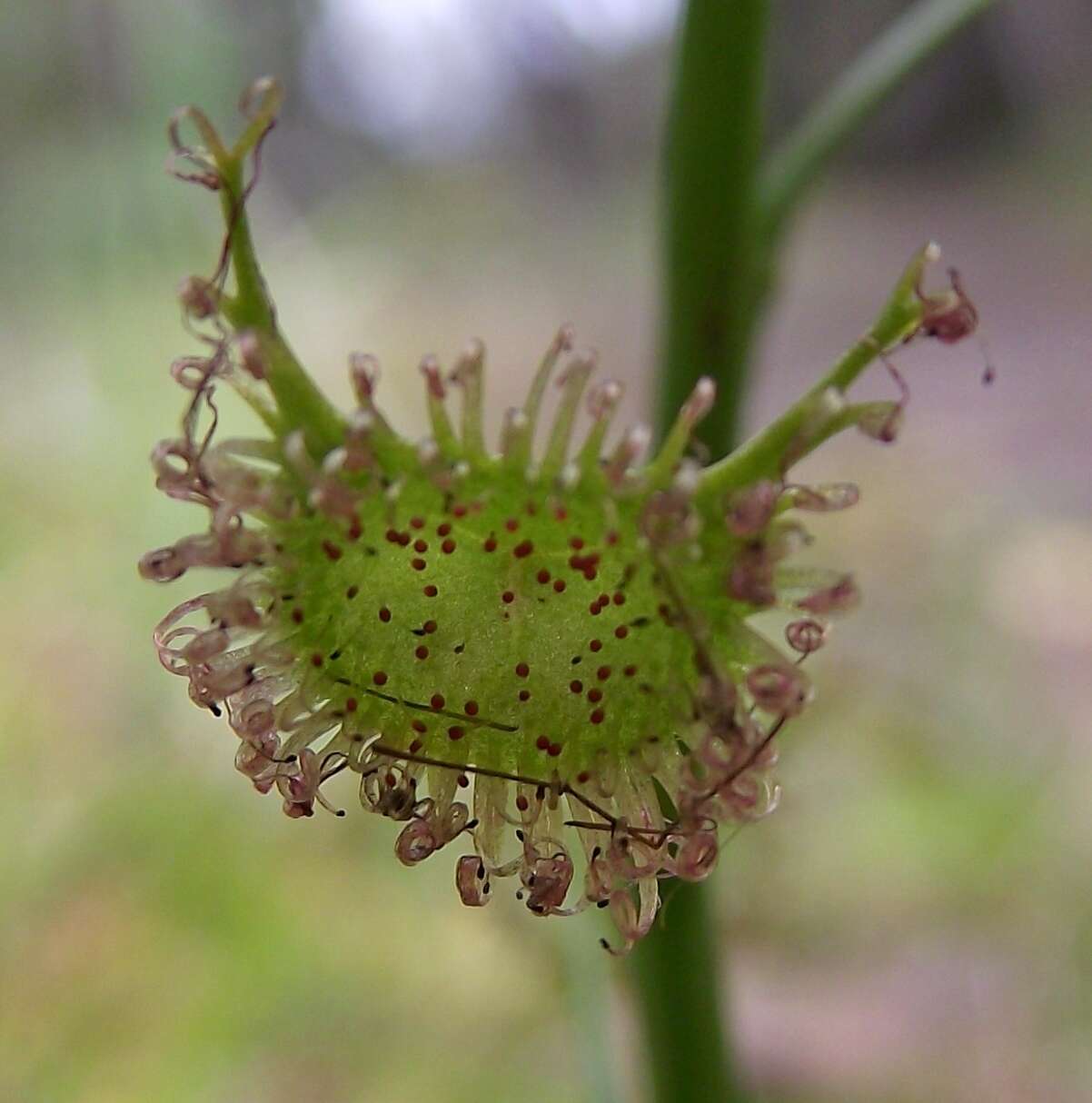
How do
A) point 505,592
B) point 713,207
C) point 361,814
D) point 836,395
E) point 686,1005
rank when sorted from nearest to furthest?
point 836,395 → point 505,592 → point 713,207 → point 686,1005 → point 361,814

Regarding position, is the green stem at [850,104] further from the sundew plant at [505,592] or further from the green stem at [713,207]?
the sundew plant at [505,592]

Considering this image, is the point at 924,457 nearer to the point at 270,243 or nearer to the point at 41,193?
the point at 270,243

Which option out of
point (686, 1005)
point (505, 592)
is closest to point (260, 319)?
point (505, 592)

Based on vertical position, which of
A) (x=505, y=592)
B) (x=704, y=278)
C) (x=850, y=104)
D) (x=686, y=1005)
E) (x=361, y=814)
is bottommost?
(x=361, y=814)

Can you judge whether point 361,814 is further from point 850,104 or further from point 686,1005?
point 850,104

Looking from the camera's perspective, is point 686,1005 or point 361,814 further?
point 361,814

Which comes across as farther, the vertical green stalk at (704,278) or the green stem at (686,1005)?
the green stem at (686,1005)

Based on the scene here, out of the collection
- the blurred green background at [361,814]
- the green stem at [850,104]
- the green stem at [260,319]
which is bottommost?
the blurred green background at [361,814]

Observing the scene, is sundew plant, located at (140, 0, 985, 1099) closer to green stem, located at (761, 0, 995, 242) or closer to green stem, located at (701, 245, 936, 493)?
green stem, located at (701, 245, 936, 493)

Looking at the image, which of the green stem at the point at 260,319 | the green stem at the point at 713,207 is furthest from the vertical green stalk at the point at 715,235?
the green stem at the point at 260,319
